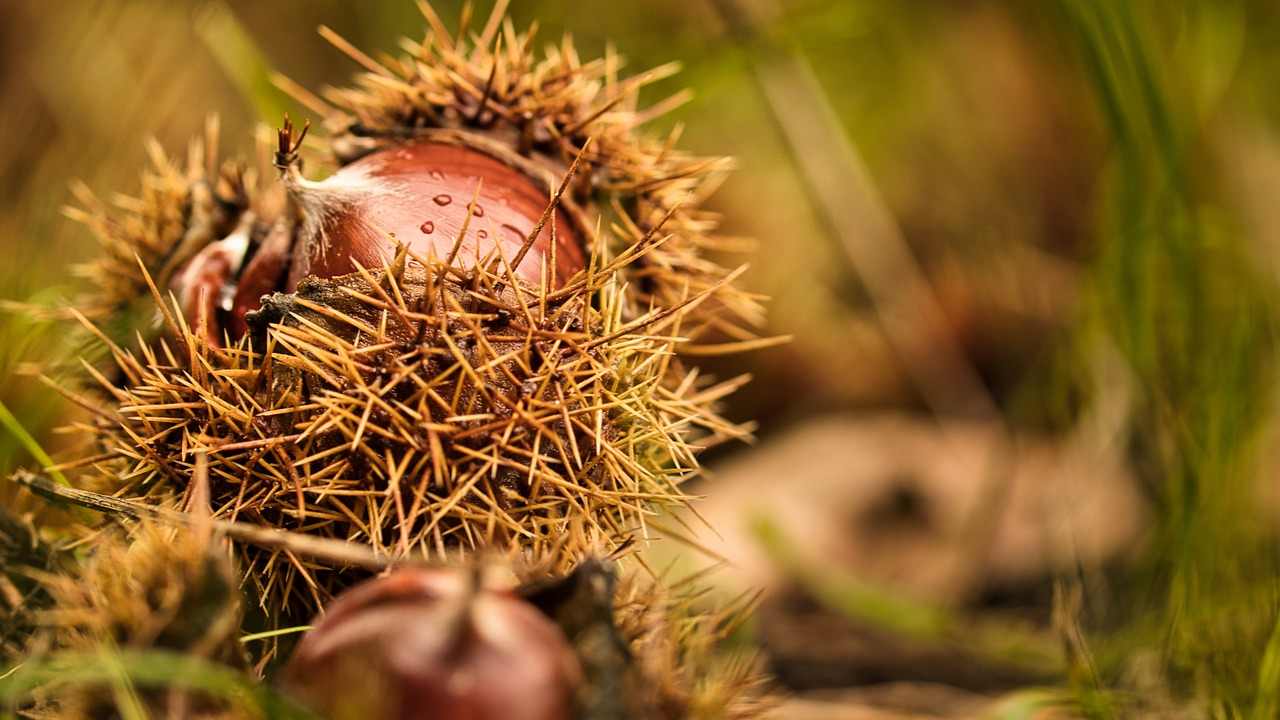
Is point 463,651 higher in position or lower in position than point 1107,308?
higher

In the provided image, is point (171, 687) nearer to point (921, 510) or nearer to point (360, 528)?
point (360, 528)

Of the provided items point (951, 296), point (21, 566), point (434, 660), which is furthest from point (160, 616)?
point (951, 296)

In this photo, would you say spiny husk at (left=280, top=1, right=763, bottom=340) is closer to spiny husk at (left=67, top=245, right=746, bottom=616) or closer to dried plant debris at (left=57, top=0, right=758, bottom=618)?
dried plant debris at (left=57, top=0, right=758, bottom=618)

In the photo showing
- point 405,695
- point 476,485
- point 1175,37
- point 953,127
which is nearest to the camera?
point 405,695

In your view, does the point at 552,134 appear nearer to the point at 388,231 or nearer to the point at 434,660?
the point at 388,231

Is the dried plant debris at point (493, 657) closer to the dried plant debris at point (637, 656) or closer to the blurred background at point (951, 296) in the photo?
the dried plant debris at point (637, 656)

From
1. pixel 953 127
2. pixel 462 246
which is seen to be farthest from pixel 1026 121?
pixel 462 246

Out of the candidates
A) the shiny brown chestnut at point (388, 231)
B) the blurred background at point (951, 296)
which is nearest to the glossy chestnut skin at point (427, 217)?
the shiny brown chestnut at point (388, 231)
